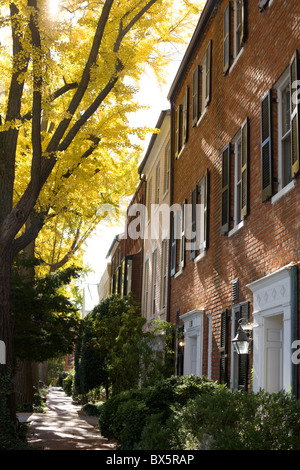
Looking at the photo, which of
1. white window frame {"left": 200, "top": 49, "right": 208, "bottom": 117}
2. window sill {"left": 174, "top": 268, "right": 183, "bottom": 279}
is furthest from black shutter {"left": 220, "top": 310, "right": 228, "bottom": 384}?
white window frame {"left": 200, "top": 49, "right": 208, "bottom": 117}

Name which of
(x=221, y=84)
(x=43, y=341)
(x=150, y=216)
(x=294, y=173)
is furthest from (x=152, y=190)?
(x=294, y=173)

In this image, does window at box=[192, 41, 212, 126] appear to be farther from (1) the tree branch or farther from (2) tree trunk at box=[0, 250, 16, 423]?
(2) tree trunk at box=[0, 250, 16, 423]

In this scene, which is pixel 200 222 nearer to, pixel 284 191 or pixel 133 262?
pixel 284 191

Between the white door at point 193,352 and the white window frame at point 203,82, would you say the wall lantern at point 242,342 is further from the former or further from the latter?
the white window frame at point 203,82

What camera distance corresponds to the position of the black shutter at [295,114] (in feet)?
25.5

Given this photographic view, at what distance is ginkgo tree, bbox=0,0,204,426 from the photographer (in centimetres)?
1101

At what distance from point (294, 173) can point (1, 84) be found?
31.9 feet

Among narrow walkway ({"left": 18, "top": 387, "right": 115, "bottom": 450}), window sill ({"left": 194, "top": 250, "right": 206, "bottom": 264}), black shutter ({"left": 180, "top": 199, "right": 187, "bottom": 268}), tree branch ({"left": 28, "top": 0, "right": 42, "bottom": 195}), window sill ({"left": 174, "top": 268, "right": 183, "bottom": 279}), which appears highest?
tree branch ({"left": 28, "top": 0, "right": 42, "bottom": 195})

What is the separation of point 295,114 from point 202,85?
724 cm

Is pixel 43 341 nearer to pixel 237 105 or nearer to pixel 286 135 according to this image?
pixel 237 105

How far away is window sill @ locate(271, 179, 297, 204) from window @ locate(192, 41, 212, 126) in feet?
18.3

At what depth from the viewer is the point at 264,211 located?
9.21 meters

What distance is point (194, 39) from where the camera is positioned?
14891 mm

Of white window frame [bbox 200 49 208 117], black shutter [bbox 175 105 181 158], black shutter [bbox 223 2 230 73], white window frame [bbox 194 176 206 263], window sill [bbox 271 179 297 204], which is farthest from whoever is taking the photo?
black shutter [bbox 175 105 181 158]
